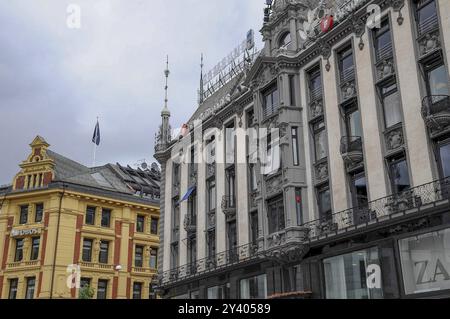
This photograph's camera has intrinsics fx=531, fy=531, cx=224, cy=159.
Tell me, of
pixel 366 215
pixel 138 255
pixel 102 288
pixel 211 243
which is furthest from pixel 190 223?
pixel 138 255

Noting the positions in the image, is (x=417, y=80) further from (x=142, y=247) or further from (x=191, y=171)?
(x=142, y=247)

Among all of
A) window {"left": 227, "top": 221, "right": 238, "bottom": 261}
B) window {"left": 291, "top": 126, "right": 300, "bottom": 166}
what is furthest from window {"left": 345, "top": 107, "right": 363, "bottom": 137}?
window {"left": 227, "top": 221, "right": 238, "bottom": 261}

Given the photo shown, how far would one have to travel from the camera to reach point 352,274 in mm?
24516

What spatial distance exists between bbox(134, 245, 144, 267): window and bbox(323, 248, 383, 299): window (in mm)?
34736

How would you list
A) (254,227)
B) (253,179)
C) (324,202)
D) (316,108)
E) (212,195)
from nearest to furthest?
(324,202) < (316,108) < (254,227) < (253,179) < (212,195)

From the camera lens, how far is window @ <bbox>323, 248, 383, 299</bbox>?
23375mm

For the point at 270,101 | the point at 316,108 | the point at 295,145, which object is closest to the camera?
the point at 316,108

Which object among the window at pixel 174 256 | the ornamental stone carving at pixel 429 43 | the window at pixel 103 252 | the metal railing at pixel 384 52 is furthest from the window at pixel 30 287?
the ornamental stone carving at pixel 429 43

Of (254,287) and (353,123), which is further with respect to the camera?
(254,287)

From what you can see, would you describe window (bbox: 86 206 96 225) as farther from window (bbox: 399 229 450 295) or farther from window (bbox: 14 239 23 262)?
window (bbox: 399 229 450 295)

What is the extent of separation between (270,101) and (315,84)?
10.9 ft

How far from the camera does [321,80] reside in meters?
29.5

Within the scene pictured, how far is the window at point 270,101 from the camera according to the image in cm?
3189

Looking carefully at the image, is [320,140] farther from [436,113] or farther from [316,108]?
[436,113]
